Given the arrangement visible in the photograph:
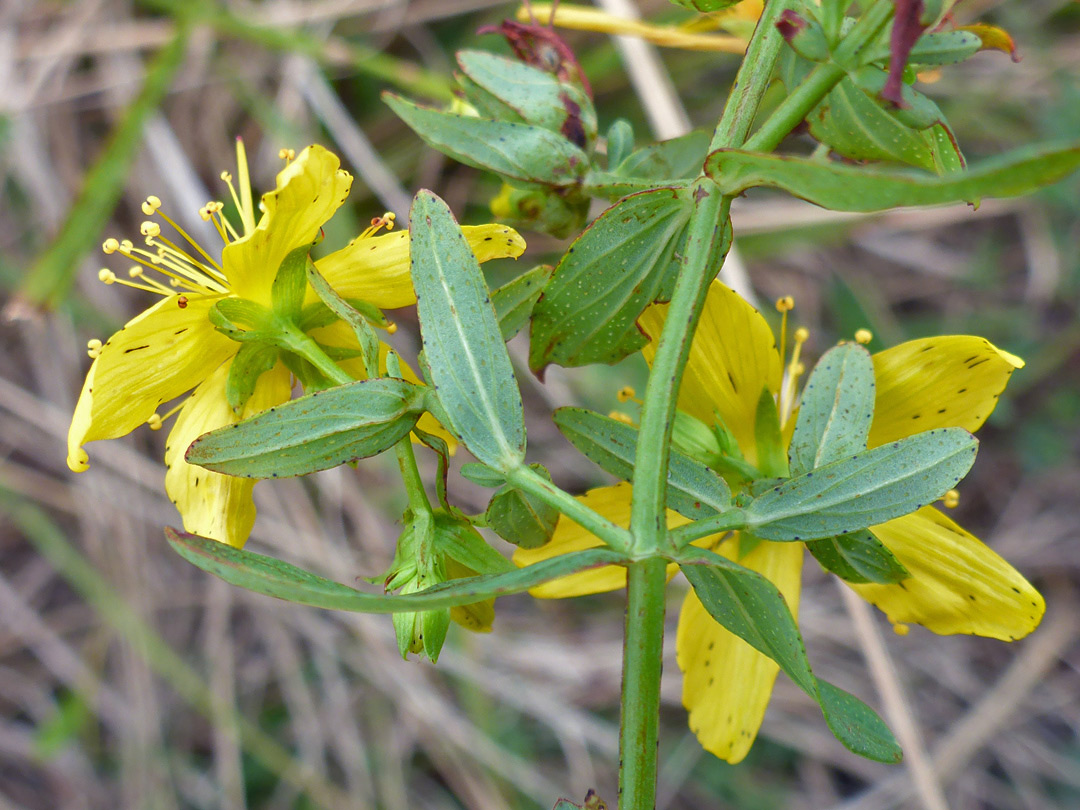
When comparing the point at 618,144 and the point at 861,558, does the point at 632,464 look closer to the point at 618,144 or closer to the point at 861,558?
the point at 861,558

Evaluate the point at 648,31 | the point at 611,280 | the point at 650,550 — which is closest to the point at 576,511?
the point at 650,550

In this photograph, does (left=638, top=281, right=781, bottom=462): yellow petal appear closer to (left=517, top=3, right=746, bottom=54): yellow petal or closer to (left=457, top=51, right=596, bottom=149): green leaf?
(left=457, top=51, right=596, bottom=149): green leaf

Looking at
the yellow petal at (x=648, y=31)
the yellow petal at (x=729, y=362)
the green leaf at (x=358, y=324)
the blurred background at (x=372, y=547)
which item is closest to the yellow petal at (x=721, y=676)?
the yellow petal at (x=729, y=362)

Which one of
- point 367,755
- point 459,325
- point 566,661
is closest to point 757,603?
point 459,325

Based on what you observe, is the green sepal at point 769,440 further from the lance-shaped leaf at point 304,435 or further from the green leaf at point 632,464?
the lance-shaped leaf at point 304,435

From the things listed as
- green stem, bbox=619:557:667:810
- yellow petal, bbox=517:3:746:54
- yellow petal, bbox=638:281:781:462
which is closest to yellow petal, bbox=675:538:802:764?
yellow petal, bbox=638:281:781:462

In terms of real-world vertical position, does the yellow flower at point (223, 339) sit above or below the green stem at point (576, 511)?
above
